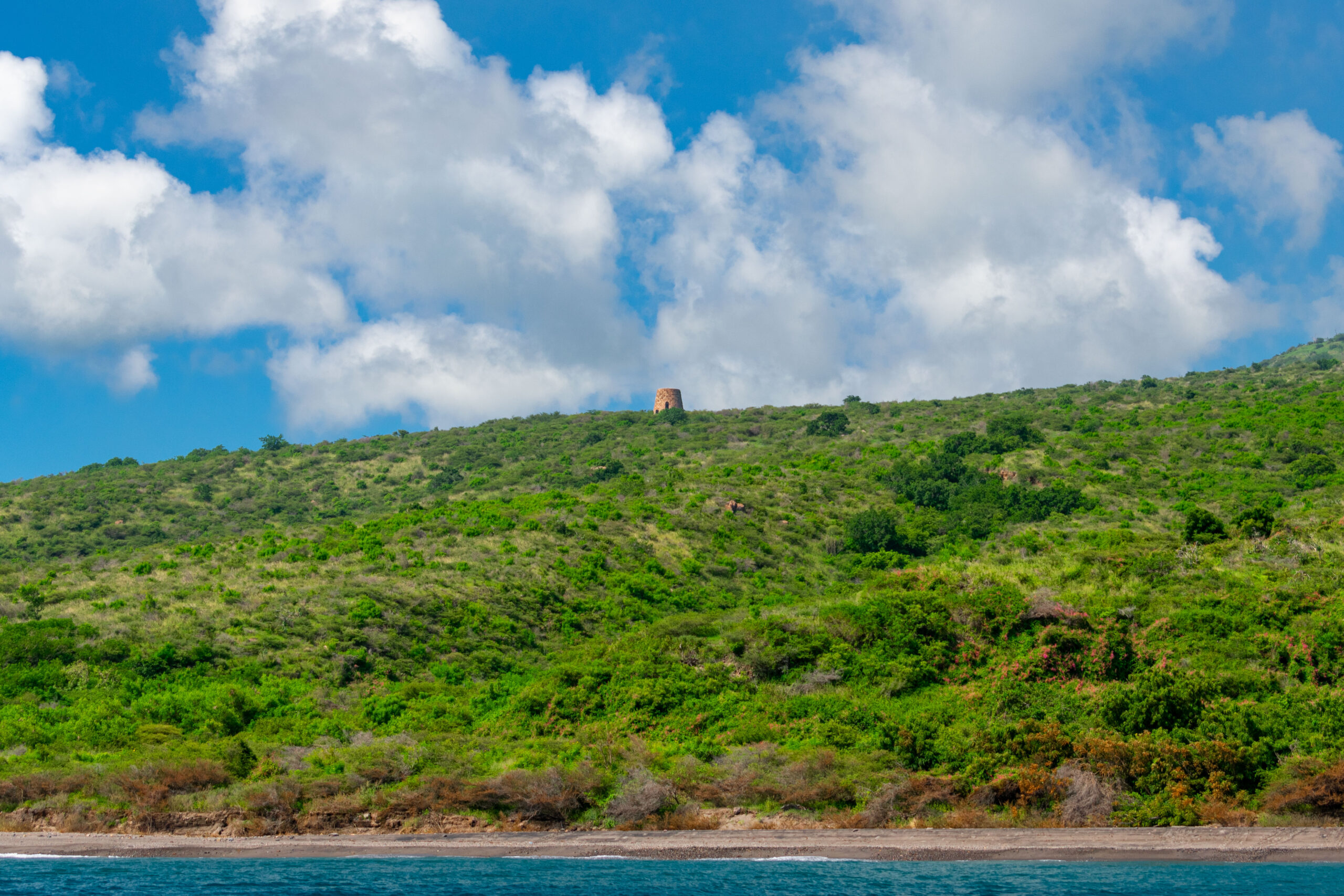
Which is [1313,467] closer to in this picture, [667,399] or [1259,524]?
[1259,524]

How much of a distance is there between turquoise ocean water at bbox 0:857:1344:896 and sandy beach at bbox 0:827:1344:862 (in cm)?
73

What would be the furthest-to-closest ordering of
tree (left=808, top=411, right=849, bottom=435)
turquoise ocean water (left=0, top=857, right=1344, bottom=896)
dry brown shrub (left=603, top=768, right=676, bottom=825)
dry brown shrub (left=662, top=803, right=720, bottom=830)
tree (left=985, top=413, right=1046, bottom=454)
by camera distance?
tree (left=808, top=411, right=849, bottom=435), tree (left=985, top=413, right=1046, bottom=454), dry brown shrub (left=603, top=768, right=676, bottom=825), dry brown shrub (left=662, top=803, right=720, bottom=830), turquoise ocean water (left=0, top=857, right=1344, bottom=896)

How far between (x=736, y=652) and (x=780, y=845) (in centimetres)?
1324

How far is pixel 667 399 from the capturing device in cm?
12331

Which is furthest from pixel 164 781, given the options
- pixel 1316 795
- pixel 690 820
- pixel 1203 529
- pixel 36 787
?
pixel 1203 529

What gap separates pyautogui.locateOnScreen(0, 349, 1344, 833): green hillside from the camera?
105 ft

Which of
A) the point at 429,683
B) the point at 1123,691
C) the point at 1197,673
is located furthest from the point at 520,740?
Answer: the point at 1197,673

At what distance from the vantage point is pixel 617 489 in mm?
72312

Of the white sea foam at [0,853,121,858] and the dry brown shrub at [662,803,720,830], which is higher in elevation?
the white sea foam at [0,853,121,858]

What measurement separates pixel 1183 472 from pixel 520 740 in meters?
51.0

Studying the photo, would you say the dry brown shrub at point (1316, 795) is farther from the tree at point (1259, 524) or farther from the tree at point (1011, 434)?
the tree at point (1011, 434)

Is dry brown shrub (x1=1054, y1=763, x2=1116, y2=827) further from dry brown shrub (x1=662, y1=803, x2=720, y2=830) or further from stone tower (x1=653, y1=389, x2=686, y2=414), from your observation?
stone tower (x1=653, y1=389, x2=686, y2=414)

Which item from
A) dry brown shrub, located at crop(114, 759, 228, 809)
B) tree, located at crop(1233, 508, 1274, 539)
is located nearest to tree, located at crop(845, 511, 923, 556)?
tree, located at crop(1233, 508, 1274, 539)

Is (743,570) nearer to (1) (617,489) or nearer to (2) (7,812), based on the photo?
(1) (617,489)
